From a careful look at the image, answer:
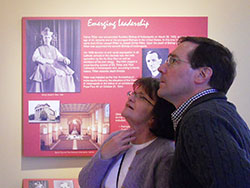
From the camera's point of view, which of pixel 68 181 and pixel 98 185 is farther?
pixel 68 181

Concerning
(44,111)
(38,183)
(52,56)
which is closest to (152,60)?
(52,56)

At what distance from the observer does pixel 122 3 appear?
7.67 feet

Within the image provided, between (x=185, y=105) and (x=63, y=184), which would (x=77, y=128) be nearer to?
(x=63, y=184)

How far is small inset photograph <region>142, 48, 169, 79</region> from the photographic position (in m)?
2.35

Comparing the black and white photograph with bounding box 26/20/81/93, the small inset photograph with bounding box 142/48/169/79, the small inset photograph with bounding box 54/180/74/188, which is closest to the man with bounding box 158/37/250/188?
the small inset photograph with bounding box 142/48/169/79

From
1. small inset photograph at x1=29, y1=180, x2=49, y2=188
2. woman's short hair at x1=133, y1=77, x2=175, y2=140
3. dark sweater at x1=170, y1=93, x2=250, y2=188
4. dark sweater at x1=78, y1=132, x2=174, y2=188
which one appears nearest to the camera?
dark sweater at x1=170, y1=93, x2=250, y2=188

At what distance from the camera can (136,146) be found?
1586 millimetres

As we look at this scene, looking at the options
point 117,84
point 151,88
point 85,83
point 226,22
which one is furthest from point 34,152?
point 226,22

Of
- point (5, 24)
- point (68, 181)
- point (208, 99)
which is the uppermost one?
point (5, 24)

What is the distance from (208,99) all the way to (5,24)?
1.68 meters

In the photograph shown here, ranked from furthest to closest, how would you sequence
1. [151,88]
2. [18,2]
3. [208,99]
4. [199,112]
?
[18,2] → [151,88] → [208,99] → [199,112]

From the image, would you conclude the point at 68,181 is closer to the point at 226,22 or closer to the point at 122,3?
the point at 122,3

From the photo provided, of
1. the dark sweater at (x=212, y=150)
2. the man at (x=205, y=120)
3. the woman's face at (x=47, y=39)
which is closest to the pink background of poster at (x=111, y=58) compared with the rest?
the woman's face at (x=47, y=39)

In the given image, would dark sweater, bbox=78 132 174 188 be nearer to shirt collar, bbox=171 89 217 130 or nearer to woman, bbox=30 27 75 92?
shirt collar, bbox=171 89 217 130
